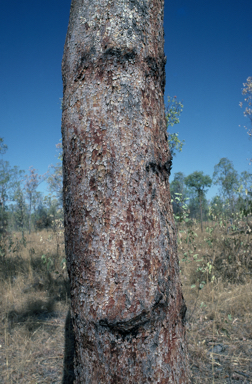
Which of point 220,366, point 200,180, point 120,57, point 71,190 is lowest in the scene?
point 220,366

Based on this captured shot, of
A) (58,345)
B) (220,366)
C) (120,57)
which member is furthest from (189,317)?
(120,57)

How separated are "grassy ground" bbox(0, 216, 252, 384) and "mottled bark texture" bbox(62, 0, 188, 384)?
1487mm

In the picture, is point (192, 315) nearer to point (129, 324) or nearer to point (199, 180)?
point (129, 324)

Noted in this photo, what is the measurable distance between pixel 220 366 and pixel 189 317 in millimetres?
834

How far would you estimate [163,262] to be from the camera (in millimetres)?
894

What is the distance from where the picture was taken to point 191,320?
2861 millimetres

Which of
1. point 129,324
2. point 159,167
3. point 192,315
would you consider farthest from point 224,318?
point 159,167

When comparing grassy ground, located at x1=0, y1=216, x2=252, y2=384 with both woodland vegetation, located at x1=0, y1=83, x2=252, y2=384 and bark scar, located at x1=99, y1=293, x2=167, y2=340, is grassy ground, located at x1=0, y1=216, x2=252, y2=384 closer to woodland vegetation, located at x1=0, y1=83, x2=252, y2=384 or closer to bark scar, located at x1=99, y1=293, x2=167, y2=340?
woodland vegetation, located at x1=0, y1=83, x2=252, y2=384

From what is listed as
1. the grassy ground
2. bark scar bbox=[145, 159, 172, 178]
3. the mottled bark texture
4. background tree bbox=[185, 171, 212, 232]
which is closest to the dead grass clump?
the grassy ground

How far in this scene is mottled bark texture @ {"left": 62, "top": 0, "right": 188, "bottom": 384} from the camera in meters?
0.82

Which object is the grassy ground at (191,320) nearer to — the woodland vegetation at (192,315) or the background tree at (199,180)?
the woodland vegetation at (192,315)


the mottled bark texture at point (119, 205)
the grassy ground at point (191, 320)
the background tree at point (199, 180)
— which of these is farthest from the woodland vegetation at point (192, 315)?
the background tree at point (199, 180)

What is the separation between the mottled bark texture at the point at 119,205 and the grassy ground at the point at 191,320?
1.49 meters

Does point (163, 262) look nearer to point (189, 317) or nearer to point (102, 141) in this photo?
point (102, 141)
